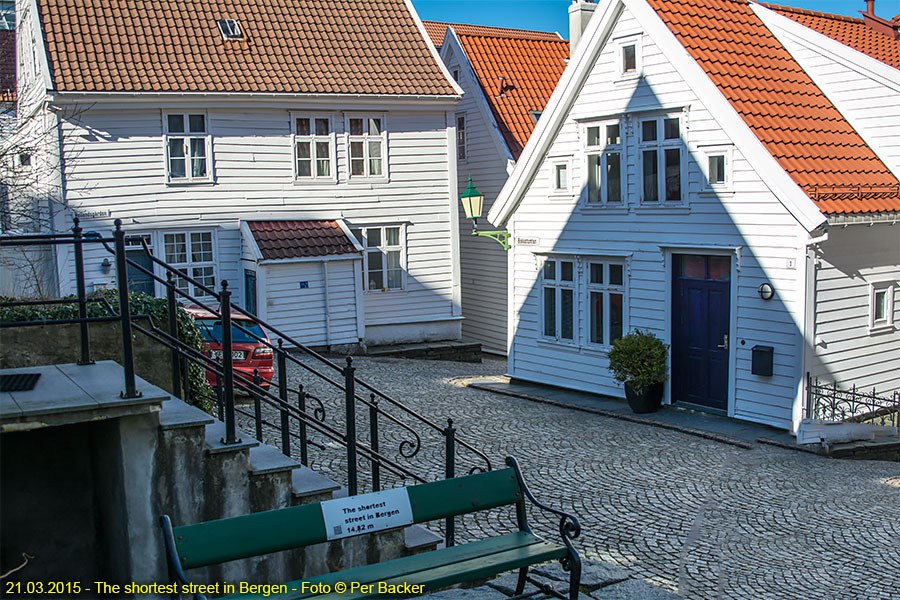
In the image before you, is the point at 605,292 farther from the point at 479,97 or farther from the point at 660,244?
the point at 479,97

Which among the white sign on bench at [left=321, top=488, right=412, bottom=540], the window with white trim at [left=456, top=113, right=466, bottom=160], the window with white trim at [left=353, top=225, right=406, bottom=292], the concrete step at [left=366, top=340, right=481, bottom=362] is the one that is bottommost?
the concrete step at [left=366, top=340, right=481, bottom=362]

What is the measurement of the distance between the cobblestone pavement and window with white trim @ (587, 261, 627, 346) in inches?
66.7

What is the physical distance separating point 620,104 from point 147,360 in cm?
1017

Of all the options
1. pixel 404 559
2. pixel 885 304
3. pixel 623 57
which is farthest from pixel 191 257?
pixel 404 559

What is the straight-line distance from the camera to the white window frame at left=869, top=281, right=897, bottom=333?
1465 cm

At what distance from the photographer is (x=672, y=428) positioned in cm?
1434

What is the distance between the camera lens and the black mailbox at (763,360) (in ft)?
45.0

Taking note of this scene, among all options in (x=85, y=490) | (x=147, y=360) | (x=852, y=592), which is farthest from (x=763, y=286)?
(x=85, y=490)

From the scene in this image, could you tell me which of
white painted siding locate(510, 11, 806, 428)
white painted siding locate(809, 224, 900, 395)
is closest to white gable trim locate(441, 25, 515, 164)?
white painted siding locate(510, 11, 806, 428)

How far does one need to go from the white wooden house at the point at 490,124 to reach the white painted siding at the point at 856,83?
9194 mm

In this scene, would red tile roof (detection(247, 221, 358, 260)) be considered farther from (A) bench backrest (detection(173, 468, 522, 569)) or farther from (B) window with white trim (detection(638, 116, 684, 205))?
(A) bench backrest (detection(173, 468, 522, 569))

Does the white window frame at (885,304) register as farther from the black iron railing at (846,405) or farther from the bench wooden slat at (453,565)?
the bench wooden slat at (453,565)

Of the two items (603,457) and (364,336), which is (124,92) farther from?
(603,457)

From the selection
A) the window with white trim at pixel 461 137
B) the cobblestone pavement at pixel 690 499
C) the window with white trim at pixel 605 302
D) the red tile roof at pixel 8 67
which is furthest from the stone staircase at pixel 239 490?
the red tile roof at pixel 8 67
